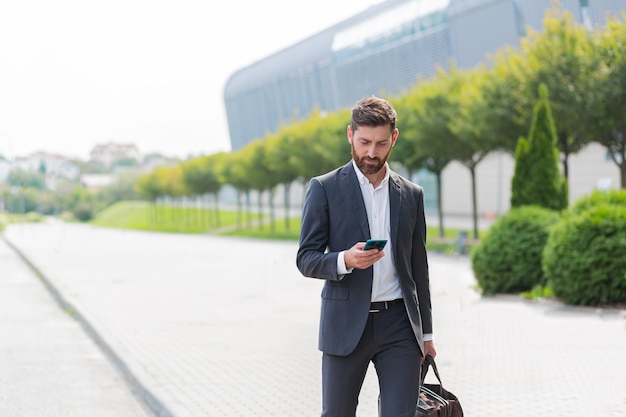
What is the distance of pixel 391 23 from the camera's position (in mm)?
57531

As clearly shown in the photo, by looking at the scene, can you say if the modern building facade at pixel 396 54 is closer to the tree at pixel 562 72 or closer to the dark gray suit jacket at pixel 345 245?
the tree at pixel 562 72

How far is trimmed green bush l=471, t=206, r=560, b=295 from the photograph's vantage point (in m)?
14.1

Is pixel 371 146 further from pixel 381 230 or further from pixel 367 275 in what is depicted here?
pixel 367 275

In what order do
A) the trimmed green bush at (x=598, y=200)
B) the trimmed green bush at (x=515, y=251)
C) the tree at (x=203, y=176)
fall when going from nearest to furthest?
1. the trimmed green bush at (x=598, y=200)
2. the trimmed green bush at (x=515, y=251)
3. the tree at (x=203, y=176)

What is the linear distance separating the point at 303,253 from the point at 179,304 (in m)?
10.7

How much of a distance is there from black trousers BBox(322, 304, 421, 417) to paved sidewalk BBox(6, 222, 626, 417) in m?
2.68

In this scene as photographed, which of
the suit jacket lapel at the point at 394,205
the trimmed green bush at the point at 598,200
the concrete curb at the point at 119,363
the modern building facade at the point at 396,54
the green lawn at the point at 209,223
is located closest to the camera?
the suit jacket lapel at the point at 394,205

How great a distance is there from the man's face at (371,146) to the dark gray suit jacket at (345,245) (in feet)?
0.35

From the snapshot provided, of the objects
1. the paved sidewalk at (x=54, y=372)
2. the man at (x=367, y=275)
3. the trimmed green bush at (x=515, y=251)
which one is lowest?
the paved sidewalk at (x=54, y=372)

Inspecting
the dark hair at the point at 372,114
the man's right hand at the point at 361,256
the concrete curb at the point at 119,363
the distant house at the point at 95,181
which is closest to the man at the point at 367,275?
the dark hair at the point at 372,114

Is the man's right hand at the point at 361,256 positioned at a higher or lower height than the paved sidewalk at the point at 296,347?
higher

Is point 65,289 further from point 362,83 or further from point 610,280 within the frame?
point 362,83

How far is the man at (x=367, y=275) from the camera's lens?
3479mm

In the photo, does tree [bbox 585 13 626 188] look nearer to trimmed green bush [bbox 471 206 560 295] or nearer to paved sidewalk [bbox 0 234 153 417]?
trimmed green bush [bbox 471 206 560 295]
